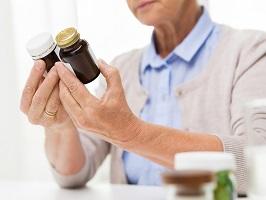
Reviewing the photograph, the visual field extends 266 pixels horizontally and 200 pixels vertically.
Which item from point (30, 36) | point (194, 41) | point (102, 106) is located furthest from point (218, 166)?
point (30, 36)

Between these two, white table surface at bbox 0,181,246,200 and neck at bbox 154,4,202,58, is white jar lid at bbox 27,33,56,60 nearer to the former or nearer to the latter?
white table surface at bbox 0,181,246,200

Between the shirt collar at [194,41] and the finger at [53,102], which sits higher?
the finger at [53,102]

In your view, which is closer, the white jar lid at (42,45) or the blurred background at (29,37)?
the white jar lid at (42,45)

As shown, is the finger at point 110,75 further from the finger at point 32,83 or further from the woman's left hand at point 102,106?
the finger at point 32,83

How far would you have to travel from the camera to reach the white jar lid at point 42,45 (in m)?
0.76

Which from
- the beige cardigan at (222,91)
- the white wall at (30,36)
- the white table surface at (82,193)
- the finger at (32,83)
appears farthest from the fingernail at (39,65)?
the white wall at (30,36)

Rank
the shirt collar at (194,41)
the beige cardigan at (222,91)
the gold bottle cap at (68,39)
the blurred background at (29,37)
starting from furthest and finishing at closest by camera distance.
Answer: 1. the blurred background at (29,37)
2. the shirt collar at (194,41)
3. the beige cardigan at (222,91)
4. the gold bottle cap at (68,39)

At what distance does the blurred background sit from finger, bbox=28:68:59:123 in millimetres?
507

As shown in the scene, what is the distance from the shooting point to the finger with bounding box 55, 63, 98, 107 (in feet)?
2.52

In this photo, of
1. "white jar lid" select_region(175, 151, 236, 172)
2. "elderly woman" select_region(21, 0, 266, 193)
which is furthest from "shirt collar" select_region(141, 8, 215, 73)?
"white jar lid" select_region(175, 151, 236, 172)

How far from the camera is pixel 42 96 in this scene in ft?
2.73

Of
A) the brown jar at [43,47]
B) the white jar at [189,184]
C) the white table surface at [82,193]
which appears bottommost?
the white table surface at [82,193]

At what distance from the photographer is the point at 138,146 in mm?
827

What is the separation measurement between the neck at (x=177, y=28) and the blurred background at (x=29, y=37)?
0.46ft
